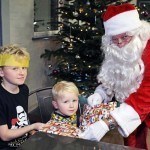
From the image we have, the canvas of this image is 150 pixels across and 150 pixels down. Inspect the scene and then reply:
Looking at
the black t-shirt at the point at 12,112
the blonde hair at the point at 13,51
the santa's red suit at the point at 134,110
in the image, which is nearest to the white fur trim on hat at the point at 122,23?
the santa's red suit at the point at 134,110

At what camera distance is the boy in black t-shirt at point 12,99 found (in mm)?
1616

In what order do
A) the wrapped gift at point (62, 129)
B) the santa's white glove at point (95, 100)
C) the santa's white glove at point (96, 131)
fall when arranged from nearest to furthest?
1. the santa's white glove at point (96, 131)
2. the wrapped gift at point (62, 129)
3. the santa's white glove at point (95, 100)

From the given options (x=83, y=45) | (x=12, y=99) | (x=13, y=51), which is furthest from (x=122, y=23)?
(x=83, y=45)

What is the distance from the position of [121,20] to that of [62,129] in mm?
755

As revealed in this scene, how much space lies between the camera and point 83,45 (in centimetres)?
358

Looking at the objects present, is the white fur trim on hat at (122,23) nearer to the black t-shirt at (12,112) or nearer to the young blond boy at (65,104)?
the young blond boy at (65,104)

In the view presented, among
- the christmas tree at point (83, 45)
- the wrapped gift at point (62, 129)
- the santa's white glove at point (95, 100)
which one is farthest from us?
the christmas tree at point (83, 45)

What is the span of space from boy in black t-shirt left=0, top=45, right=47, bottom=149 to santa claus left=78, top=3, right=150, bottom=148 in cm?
42

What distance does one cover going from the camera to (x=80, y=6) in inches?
138

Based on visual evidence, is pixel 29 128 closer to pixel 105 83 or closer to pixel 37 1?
pixel 105 83

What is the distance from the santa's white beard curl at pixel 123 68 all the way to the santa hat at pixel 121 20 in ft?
0.26

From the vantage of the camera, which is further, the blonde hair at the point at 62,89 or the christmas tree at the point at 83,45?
the christmas tree at the point at 83,45

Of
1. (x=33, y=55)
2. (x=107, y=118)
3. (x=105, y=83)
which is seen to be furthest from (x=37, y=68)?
(x=107, y=118)

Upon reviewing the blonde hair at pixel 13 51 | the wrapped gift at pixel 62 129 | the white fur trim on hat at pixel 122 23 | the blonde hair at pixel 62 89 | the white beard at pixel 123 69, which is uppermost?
the white fur trim on hat at pixel 122 23
